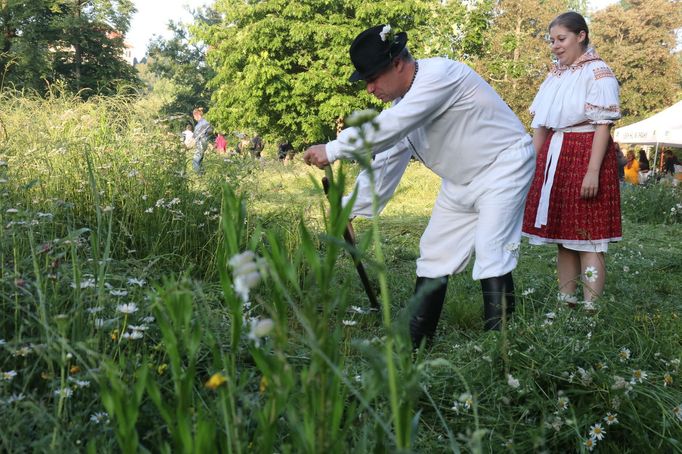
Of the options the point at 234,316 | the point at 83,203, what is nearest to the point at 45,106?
Result: the point at 83,203

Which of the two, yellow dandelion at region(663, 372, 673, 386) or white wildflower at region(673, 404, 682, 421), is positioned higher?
yellow dandelion at region(663, 372, 673, 386)

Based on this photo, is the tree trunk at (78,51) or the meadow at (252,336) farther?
the tree trunk at (78,51)

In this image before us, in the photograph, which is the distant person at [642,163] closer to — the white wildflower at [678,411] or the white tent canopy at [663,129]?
the white tent canopy at [663,129]

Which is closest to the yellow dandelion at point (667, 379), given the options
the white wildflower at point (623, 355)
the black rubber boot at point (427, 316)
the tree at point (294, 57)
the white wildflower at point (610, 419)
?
the white wildflower at point (623, 355)

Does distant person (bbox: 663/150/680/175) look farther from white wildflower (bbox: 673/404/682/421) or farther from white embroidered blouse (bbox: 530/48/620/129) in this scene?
white wildflower (bbox: 673/404/682/421)

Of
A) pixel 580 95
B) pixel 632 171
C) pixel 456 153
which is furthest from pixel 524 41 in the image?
pixel 456 153

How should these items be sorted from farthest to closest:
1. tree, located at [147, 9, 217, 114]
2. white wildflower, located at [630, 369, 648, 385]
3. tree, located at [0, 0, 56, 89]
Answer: tree, located at [147, 9, 217, 114]
tree, located at [0, 0, 56, 89]
white wildflower, located at [630, 369, 648, 385]

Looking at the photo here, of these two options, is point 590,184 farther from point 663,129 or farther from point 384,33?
point 663,129

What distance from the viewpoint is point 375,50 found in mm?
2789

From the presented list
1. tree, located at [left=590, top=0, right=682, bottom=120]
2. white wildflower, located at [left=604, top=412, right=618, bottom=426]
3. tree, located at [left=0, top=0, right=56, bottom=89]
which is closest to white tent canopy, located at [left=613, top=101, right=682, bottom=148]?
white wildflower, located at [left=604, top=412, right=618, bottom=426]

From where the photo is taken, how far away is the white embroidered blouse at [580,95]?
129 inches

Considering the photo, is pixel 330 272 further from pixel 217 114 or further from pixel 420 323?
pixel 217 114

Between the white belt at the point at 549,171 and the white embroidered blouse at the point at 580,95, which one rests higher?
the white embroidered blouse at the point at 580,95

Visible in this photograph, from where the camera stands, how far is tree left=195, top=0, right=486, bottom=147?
24375 mm
